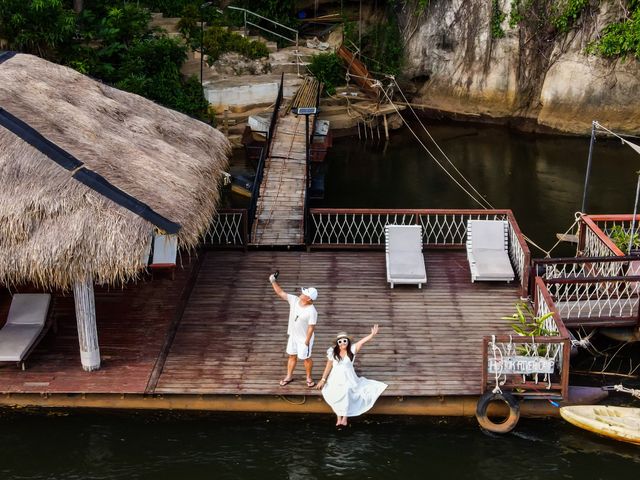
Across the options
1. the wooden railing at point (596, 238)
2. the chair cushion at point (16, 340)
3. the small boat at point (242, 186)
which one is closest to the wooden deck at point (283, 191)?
the small boat at point (242, 186)

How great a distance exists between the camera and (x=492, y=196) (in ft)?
85.7

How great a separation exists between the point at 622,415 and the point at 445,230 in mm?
10248

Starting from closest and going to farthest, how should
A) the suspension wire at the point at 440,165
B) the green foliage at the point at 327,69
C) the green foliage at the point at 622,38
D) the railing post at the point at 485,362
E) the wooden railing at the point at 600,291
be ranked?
the railing post at the point at 485,362
the wooden railing at the point at 600,291
the suspension wire at the point at 440,165
the green foliage at the point at 622,38
the green foliage at the point at 327,69

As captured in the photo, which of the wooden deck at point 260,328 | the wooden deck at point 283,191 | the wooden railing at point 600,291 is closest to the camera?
the wooden deck at point 260,328

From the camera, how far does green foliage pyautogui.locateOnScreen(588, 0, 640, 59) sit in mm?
29391

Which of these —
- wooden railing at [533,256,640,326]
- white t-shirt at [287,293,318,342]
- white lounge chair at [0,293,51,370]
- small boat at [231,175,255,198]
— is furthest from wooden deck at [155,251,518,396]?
small boat at [231,175,255,198]

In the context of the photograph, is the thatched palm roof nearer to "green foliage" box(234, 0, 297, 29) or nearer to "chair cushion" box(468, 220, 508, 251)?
"chair cushion" box(468, 220, 508, 251)

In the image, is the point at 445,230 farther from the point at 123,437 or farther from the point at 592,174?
the point at 123,437

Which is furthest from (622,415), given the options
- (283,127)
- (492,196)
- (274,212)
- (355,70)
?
(355,70)

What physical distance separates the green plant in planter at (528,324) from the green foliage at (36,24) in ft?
56.5

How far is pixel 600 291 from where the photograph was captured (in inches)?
672

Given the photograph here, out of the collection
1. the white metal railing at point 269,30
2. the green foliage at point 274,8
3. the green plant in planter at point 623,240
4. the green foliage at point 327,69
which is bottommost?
the green plant in planter at point 623,240

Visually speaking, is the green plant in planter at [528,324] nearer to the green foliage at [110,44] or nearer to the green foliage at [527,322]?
the green foliage at [527,322]

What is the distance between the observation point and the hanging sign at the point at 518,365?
44.5 feet
